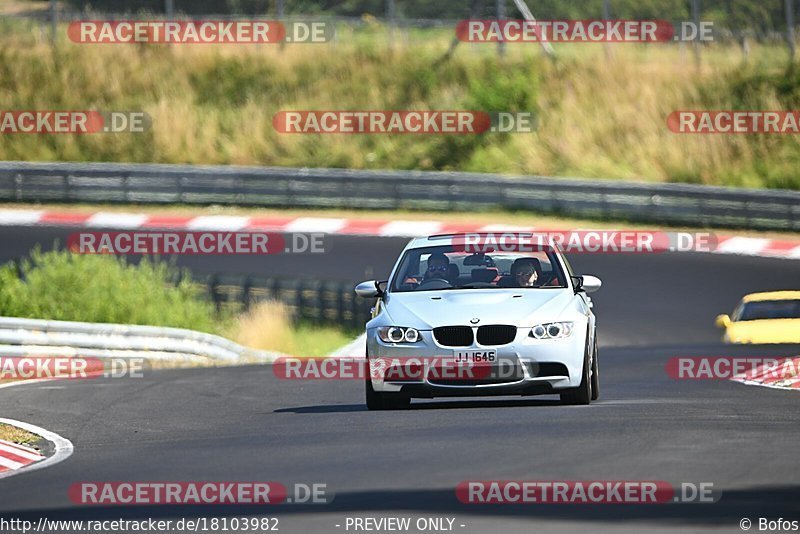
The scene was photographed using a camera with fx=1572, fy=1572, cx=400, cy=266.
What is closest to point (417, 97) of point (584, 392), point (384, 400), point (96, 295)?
point (96, 295)

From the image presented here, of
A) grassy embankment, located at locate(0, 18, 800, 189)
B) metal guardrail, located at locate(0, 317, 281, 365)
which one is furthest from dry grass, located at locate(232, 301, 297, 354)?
grassy embankment, located at locate(0, 18, 800, 189)

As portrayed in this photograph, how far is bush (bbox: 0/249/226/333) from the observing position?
22.4 meters

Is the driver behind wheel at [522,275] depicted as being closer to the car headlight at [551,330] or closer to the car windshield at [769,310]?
the car headlight at [551,330]

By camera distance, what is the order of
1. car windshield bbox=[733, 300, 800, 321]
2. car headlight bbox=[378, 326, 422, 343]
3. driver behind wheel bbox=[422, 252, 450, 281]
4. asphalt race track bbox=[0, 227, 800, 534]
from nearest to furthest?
asphalt race track bbox=[0, 227, 800, 534] → car headlight bbox=[378, 326, 422, 343] → driver behind wheel bbox=[422, 252, 450, 281] → car windshield bbox=[733, 300, 800, 321]

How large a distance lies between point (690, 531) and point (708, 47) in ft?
109

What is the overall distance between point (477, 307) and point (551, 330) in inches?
23.3

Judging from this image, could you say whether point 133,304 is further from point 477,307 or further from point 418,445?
point 418,445

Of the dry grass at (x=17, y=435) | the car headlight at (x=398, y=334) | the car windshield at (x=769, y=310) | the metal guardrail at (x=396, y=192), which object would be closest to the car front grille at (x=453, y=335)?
the car headlight at (x=398, y=334)

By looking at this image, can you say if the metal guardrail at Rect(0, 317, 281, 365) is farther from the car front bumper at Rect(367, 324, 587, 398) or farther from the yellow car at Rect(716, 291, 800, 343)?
the car front bumper at Rect(367, 324, 587, 398)

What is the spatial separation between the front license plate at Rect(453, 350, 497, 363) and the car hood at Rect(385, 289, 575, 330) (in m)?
0.22

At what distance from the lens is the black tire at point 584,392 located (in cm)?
1222

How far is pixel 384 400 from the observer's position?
41.5 ft

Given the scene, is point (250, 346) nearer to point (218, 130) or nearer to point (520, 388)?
point (520, 388)

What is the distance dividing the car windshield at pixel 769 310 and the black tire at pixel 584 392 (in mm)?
8997
